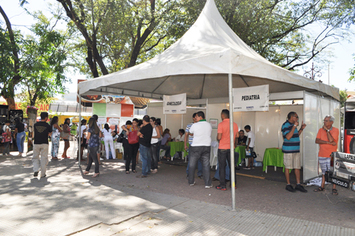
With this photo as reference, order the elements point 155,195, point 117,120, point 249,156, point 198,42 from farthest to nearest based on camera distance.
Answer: point 117,120 < point 249,156 < point 198,42 < point 155,195

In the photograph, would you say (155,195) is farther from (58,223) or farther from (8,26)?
(8,26)

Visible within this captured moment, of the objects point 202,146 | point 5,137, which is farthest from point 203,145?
point 5,137

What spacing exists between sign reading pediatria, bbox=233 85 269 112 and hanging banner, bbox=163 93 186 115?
2441 millimetres

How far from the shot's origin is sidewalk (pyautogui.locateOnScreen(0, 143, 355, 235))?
3959 mm

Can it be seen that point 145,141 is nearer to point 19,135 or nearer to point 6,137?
point 19,135

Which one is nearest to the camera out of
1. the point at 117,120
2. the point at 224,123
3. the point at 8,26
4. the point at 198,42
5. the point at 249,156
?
the point at 224,123

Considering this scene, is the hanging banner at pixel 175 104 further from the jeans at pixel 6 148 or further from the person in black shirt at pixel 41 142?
the jeans at pixel 6 148

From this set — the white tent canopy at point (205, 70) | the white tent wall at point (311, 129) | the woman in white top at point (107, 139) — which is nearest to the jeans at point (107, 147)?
the woman in white top at point (107, 139)

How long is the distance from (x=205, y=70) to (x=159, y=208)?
2.81 meters

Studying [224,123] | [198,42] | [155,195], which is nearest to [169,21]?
[198,42]

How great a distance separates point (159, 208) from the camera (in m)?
4.88

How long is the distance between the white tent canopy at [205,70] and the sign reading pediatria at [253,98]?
36 centimetres

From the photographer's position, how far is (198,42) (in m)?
6.97

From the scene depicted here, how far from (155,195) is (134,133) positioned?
269 cm
